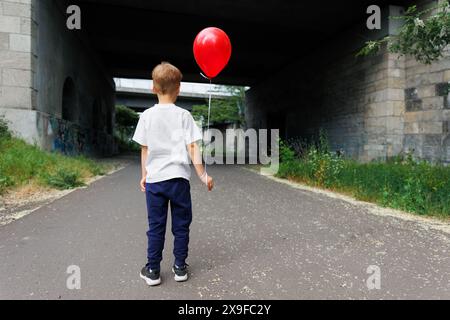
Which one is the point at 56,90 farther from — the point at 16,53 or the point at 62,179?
the point at 62,179

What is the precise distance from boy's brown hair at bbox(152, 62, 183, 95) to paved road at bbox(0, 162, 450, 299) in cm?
140

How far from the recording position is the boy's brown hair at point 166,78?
8.21 feet

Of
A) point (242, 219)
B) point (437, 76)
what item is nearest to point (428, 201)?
point (242, 219)

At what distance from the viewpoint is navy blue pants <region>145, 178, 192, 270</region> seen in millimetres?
2490

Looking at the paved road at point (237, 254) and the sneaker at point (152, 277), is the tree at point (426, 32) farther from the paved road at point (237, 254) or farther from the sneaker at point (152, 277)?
the sneaker at point (152, 277)

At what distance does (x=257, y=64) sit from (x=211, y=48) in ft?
53.1

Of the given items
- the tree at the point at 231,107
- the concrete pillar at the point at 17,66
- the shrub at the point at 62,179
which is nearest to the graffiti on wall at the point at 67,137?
the concrete pillar at the point at 17,66

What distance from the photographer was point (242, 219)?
→ 462cm

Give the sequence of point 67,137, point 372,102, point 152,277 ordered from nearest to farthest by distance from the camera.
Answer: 1. point 152,277
2. point 372,102
3. point 67,137

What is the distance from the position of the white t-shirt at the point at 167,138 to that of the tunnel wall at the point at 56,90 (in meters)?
8.08

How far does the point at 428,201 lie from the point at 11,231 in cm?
556

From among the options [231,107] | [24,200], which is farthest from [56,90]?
[231,107]

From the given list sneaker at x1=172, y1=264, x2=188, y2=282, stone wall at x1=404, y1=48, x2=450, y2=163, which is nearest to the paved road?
sneaker at x1=172, y1=264, x2=188, y2=282

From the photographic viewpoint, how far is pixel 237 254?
3.17 metres
